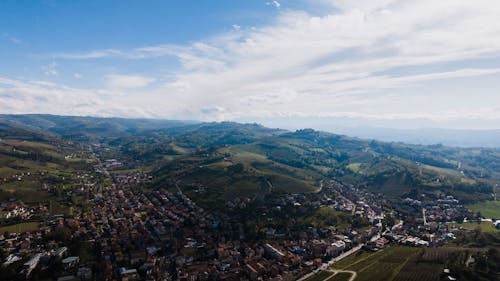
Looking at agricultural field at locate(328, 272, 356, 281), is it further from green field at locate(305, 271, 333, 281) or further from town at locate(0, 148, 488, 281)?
town at locate(0, 148, 488, 281)

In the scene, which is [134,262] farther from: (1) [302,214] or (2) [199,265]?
(1) [302,214]

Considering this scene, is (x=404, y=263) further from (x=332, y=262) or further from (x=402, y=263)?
(x=332, y=262)

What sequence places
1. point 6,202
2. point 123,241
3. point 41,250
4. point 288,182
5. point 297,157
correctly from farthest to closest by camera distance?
point 297,157 → point 288,182 → point 6,202 → point 123,241 → point 41,250

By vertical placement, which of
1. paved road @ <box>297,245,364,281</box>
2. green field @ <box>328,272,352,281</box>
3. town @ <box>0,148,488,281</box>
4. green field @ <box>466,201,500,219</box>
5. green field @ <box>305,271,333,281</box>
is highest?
green field @ <box>466,201,500,219</box>

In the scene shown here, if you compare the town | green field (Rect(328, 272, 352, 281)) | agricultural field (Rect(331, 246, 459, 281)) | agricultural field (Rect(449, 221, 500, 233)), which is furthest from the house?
agricultural field (Rect(449, 221, 500, 233))

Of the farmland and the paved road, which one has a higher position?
the farmland

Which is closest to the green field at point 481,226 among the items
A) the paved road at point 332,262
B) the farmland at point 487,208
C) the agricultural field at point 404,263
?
the farmland at point 487,208

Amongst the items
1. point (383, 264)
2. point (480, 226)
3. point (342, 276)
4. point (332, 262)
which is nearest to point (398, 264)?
point (383, 264)

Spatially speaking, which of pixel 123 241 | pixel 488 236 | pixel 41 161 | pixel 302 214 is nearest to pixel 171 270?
pixel 123 241
